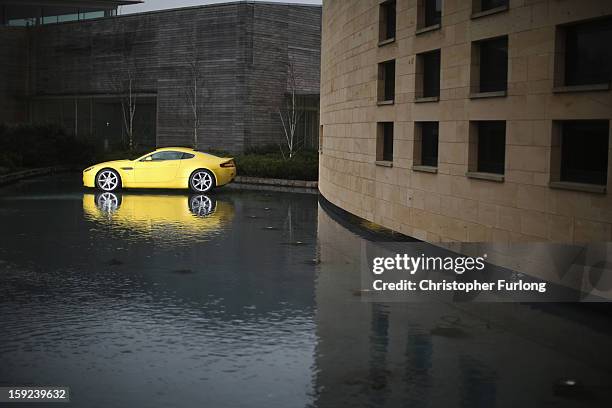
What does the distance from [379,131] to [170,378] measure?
41.5 feet

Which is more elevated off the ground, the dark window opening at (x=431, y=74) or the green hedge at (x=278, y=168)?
the dark window opening at (x=431, y=74)

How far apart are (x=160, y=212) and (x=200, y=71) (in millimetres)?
21676

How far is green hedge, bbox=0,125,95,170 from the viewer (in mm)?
35500

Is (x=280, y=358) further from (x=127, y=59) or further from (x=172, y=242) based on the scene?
(x=127, y=59)

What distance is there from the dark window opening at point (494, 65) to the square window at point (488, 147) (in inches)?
22.6

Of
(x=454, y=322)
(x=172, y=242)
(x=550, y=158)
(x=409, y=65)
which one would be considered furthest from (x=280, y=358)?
(x=409, y=65)

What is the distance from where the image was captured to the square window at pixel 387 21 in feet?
62.2

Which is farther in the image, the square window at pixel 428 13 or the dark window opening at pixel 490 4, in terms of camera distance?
the square window at pixel 428 13

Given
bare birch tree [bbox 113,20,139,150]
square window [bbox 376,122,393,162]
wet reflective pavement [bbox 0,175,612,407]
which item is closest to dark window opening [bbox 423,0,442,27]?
square window [bbox 376,122,393,162]

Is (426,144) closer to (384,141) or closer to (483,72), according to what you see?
(483,72)

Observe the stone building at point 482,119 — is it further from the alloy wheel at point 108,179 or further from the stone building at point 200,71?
the stone building at point 200,71

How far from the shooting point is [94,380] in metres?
6.98

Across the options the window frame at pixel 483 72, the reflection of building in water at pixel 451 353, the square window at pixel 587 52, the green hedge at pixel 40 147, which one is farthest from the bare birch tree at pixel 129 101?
the reflection of building in water at pixel 451 353

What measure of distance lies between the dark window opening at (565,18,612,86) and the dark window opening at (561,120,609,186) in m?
0.56
